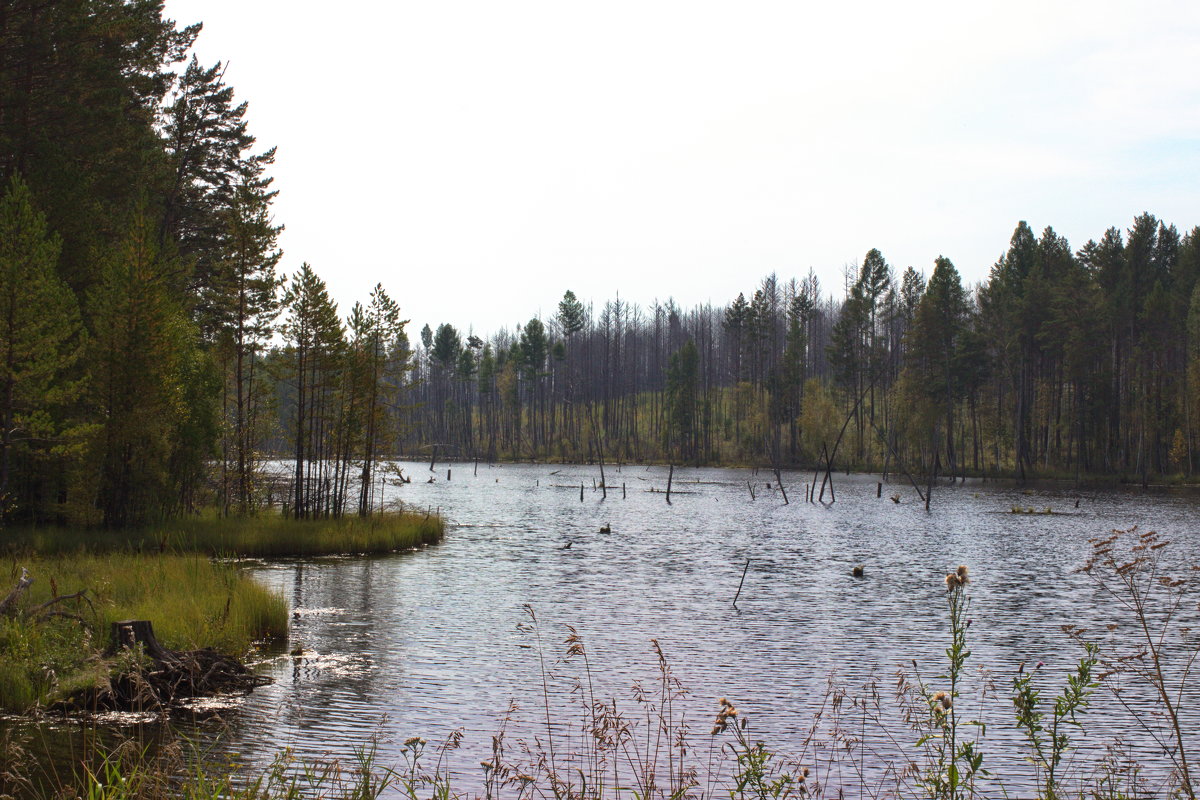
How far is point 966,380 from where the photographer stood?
89.2 m

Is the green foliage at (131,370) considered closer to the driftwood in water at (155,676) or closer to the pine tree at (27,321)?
the pine tree at (27,321)

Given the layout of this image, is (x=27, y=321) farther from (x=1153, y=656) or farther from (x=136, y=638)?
(x=1153, y=656)

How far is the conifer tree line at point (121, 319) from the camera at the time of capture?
2434cm

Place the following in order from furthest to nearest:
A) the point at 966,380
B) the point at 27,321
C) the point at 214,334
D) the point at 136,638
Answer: the point at 966,380
the point at 214,334
the point at 27,321
the point at 136,638

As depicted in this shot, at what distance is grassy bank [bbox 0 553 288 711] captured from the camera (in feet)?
40.5

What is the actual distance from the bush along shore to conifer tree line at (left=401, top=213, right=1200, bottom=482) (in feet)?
138

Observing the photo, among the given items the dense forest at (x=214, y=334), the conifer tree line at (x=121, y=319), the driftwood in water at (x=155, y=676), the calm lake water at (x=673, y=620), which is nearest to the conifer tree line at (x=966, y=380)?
the dense forest at (x=214, y=334)

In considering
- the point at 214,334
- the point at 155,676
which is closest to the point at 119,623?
the point at 155,676

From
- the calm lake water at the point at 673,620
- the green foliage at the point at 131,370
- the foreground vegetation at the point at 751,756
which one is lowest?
the calm lake water at the point at 673,620

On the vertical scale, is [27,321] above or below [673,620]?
above

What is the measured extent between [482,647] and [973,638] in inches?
413

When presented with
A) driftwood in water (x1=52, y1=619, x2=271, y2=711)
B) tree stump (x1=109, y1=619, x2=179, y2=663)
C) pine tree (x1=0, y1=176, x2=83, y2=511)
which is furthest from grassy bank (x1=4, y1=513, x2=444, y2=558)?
tree stump (x1=109, y1=619, x2=179, y2=663)

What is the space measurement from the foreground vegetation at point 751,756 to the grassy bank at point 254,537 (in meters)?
15.4

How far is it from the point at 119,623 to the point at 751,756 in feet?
31.7
